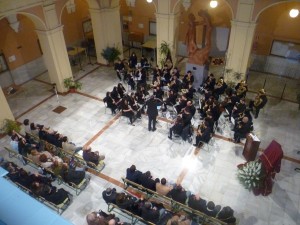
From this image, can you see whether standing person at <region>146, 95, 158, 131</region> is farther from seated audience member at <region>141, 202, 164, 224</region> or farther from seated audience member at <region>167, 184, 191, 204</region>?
seated audience member at <region>141, 202, 164, 224</region>

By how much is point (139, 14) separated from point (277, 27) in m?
8.43

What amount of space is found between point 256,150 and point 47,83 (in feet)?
37.4

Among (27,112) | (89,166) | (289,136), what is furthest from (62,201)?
(289,136)

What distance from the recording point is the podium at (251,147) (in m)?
9.37

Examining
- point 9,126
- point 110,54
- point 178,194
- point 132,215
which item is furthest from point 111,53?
point 132,215

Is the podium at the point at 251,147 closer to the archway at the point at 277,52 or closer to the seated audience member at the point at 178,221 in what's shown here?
the seated audience member at the point at 178,221

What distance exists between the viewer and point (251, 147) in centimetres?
948

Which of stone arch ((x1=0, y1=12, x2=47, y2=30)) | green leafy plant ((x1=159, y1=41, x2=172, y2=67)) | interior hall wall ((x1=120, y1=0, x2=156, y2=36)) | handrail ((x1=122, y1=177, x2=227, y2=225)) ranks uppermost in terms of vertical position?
stone arch ((x1=0, y1=12, x2=47, y2=30))

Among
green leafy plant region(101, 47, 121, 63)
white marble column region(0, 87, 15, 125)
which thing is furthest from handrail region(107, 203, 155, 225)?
green leafy plant region(101, 47, 121, 63)

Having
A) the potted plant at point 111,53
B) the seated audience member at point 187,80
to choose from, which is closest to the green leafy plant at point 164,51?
the seated audience member at point 187,80

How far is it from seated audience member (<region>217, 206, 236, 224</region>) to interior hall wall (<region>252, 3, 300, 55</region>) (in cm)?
1010

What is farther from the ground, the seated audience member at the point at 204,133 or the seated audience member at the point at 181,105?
the seated audience member at the point at 181,105

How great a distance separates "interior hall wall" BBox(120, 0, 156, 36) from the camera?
1766 centimetres

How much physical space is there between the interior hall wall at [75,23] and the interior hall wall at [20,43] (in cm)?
230
